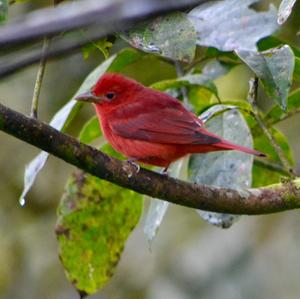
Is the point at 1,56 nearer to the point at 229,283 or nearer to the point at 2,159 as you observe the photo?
the point at 229,283

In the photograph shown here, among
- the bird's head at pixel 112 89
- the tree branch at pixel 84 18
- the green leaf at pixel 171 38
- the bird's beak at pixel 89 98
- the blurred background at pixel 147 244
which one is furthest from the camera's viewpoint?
the blurred background at pixel 147 244

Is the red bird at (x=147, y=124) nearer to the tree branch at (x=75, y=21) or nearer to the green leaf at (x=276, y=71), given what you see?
the green leaf at (x=276, y=71)

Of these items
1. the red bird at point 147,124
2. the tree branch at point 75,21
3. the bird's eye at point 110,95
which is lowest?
the bird's eye at point 110,95

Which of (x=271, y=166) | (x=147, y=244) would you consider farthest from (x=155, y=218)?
(x=147, y=244)

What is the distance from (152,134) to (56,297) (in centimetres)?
213

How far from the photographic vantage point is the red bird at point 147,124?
8.04 ft

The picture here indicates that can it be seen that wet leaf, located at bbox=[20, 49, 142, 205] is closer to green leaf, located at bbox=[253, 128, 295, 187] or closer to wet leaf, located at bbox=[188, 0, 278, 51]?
wet leaf, located at bbox=[188, 0, 278, 51]

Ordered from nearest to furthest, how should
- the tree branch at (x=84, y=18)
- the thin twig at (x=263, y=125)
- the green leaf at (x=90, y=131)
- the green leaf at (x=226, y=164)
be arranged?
the tree branch at (x=84, y=18), the thin twig at (x=263, y=125), the green leaf at (x=226, y=164), the green leaf at (x=90, y=131)

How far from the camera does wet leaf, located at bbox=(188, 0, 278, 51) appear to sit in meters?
2.49

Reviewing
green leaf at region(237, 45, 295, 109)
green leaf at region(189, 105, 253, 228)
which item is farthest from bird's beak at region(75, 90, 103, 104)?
green leaf at region(237, 45, 295, 109)

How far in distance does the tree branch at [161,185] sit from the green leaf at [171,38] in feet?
Result: 0.99

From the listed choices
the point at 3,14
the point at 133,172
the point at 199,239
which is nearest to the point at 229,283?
the point at 199,239

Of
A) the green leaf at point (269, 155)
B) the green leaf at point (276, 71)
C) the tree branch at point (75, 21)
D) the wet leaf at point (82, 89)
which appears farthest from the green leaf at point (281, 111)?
the tree branch at point (75, 21)

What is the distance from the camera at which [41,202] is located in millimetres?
4500
